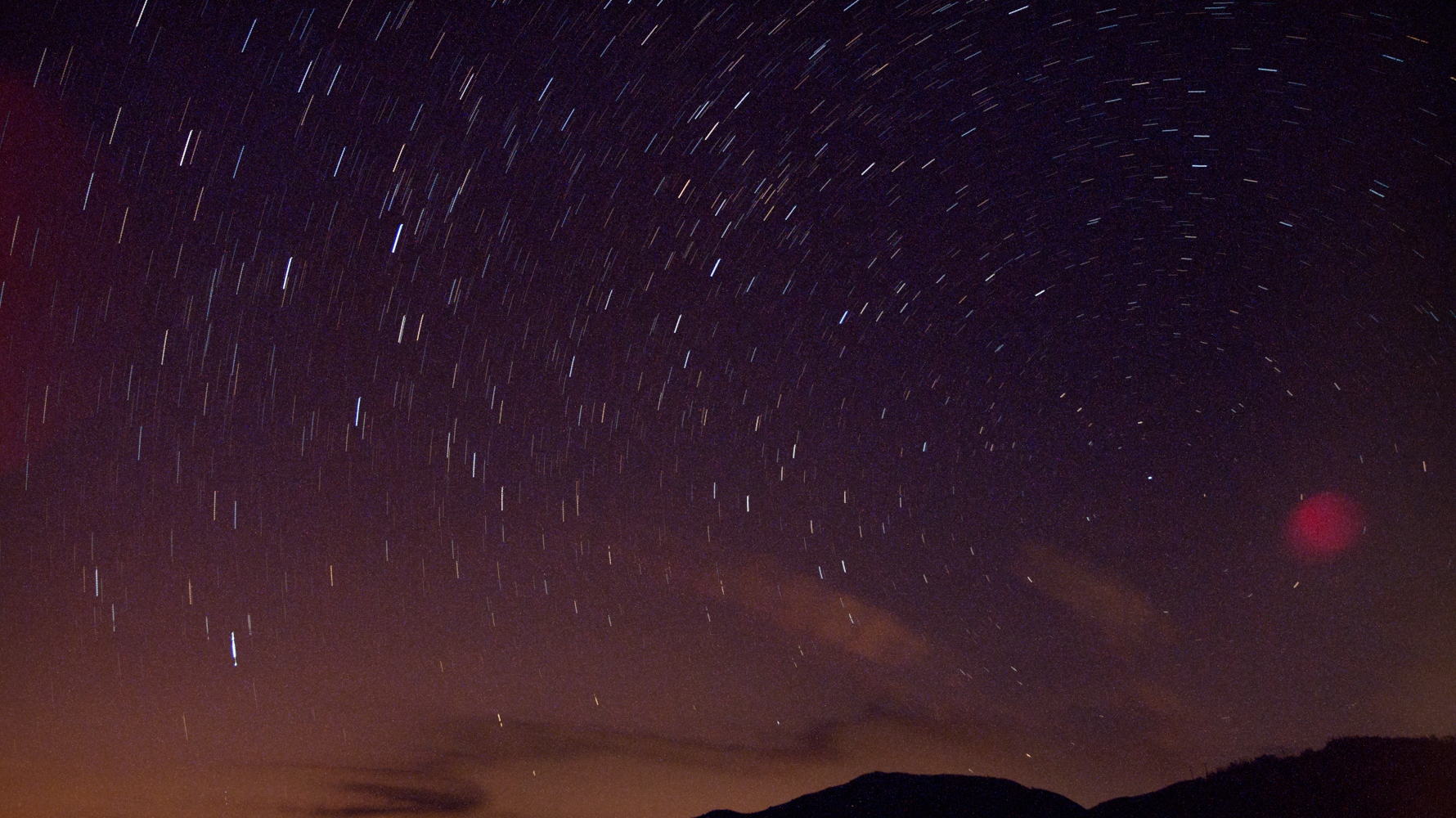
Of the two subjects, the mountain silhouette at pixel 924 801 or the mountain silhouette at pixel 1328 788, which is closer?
the mountain silhouette at pixel 1328 788

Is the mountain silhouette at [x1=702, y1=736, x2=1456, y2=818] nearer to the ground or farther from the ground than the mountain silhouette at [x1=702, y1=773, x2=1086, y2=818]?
farther from the ground

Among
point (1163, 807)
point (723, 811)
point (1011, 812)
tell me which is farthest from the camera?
point (723, 811)

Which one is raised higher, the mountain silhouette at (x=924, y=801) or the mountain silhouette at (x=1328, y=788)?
the mountain silhouette at (x=1328, y=788)

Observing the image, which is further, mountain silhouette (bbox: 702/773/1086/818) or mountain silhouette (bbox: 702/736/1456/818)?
mountain silhouette (bbox: 702/773/1086/818)

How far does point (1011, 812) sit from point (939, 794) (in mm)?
7910

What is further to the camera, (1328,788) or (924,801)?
(924,801)

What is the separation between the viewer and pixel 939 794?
5734cm

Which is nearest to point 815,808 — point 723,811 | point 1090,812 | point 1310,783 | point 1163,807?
point 723,811

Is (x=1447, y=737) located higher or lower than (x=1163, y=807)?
higher

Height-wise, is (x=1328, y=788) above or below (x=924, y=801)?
above

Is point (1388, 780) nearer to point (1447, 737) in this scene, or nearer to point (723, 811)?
point (1447, 737)

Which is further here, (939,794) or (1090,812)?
(939,794)

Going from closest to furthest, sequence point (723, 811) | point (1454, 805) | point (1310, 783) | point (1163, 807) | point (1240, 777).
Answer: point (1454, 805) → point (1310, 783) → point (1240, 777) → point (1163, 807) → point (723, 811)

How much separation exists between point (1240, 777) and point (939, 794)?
124ft
